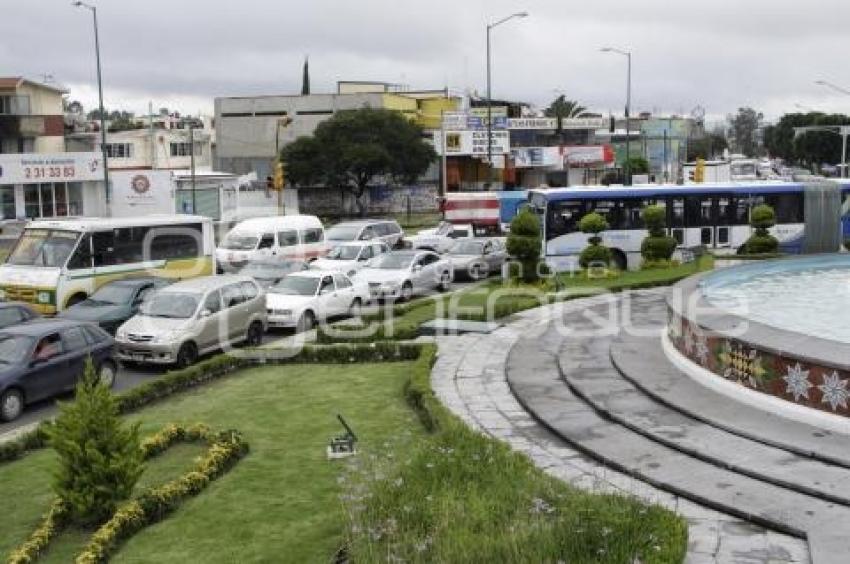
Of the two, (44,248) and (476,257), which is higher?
(44,248)

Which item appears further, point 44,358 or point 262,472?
point 44,358

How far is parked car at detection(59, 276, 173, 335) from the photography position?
758 inches

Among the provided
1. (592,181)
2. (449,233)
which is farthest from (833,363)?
(592,181)

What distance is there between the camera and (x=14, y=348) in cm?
1484

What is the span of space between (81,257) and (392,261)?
8.45 m

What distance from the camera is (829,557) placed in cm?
773

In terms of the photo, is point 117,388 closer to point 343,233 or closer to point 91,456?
point 91,456

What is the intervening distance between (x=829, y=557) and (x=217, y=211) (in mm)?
46865

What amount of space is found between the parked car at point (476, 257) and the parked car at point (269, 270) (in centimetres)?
561

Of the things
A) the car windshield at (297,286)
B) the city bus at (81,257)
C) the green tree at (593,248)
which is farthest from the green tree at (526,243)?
the city bus at (81,257)

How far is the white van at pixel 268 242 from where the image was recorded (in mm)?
30188

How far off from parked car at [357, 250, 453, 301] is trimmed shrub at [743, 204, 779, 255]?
9313 mm

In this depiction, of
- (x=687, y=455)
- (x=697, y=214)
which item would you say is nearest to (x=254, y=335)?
(x=687, y=455)

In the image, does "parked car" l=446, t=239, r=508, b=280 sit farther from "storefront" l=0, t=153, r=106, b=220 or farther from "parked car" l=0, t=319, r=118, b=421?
"storefront" l=0, t=153, r=106, b=220
